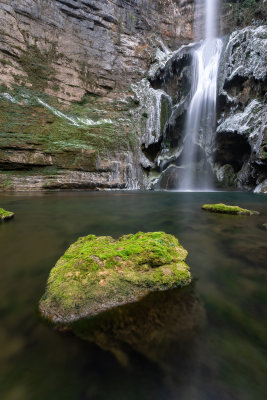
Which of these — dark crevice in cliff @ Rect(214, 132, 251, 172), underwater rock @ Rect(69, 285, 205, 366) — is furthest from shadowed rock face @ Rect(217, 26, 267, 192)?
underwater rock @ Rect(69, 285, 205, 366)

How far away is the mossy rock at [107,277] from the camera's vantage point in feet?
6.76

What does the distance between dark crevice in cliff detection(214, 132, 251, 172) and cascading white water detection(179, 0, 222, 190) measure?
1.86 m

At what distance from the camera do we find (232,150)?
981 inches

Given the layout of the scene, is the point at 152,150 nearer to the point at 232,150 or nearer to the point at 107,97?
the point at 232,150

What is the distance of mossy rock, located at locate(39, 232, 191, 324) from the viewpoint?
2.06 meters

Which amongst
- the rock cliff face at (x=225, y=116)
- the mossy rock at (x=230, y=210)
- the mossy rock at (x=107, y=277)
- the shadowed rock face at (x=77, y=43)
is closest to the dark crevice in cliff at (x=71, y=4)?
the shadowed rock face at (x=77, y=43)

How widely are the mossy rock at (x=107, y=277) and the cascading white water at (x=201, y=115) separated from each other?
25.2 meters

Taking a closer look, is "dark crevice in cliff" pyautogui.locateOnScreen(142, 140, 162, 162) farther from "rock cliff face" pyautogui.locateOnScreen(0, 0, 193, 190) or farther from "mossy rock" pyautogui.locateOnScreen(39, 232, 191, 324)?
"mossy rock" pyautogui.locateOnScreen(39, 232, 191, 324)

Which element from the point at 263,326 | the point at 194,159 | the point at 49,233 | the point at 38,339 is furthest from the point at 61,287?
the point at 194,159

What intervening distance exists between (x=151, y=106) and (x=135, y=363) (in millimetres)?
31407

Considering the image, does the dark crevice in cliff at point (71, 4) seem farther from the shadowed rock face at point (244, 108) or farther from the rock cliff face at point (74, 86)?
the shadowed rock face at point (244, 108)

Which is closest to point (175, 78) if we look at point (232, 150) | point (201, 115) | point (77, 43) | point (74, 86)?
point (201, 115)

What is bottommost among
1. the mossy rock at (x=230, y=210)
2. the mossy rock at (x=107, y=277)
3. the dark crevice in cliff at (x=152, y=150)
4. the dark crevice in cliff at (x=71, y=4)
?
the mossy rock at (x=230, y=210)

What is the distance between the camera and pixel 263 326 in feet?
6.51
